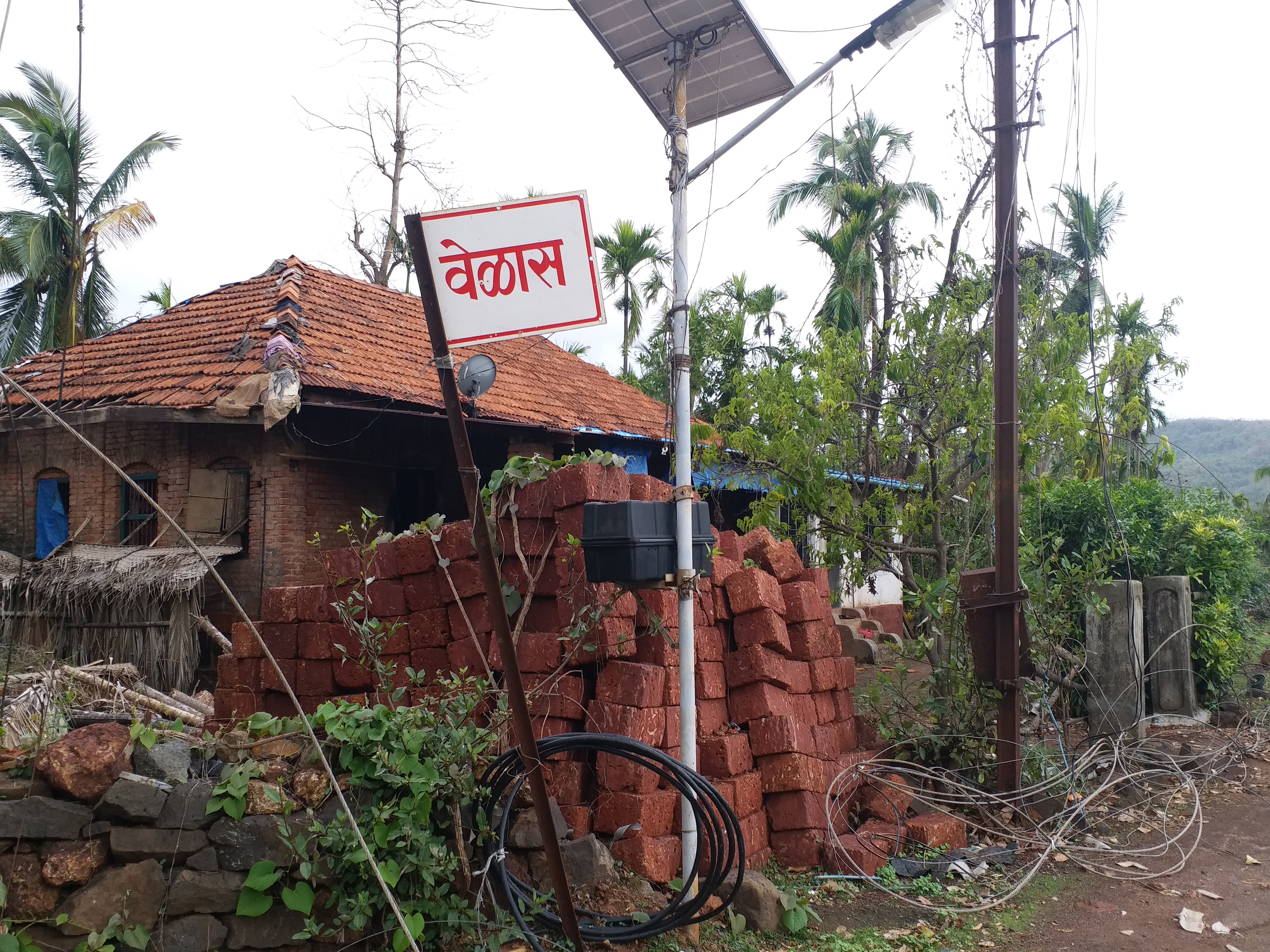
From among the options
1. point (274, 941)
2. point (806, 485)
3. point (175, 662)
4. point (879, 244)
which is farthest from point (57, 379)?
point (879, 244)

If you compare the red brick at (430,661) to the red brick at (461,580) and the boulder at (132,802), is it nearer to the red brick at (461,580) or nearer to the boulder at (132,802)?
the red brick at (461,580)

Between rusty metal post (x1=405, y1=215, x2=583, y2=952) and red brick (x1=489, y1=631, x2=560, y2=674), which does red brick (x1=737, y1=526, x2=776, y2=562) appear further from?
rusty metal post (x1=405, y1=215, x2=583, y2=952)

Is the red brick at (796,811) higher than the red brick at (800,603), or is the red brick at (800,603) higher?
the red brick at (800,603)

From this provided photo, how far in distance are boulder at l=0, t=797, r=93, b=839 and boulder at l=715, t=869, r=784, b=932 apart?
310 cm

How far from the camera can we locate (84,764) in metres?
4.29

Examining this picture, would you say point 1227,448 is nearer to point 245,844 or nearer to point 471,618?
point 471,618

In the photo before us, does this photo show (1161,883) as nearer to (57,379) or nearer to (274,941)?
(274,941)

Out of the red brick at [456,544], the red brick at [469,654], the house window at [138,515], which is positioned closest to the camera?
the red brick at [469,654]

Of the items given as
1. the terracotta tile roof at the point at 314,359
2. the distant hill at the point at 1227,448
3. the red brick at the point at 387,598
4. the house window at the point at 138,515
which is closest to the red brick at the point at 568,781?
the red brick at the point at 387,598

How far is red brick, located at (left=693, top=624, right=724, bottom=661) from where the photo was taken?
6051mm

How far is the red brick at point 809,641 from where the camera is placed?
22.4ft

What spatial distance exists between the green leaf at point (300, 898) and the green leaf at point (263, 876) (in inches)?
3.0

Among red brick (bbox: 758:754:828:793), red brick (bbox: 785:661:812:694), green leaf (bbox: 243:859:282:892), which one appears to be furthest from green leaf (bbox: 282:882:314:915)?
red brick (bbox: 785:661:812:694)

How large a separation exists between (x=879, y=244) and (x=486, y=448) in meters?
14.7
